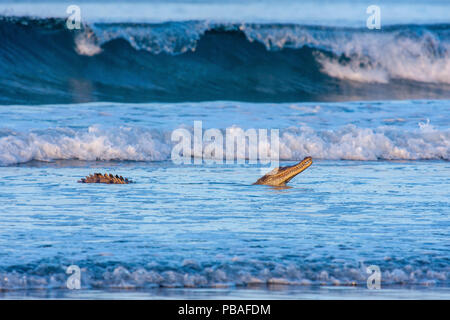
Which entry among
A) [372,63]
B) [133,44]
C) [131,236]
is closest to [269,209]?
[131,236]

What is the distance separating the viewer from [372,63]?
90.5 feet

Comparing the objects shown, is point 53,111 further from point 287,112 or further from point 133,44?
point 133,44

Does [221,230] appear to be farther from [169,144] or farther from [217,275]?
[169,144]

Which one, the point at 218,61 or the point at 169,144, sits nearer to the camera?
the point at 169,144

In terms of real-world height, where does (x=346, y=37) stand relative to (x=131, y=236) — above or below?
above

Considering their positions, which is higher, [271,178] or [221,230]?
[271,178]

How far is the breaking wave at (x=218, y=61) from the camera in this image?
77.6 ft

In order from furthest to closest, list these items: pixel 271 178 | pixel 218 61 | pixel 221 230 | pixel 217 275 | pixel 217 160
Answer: pixel 218 61
pixel 217 160
pixel 271 178
pixel 221 230
pixel 217 275

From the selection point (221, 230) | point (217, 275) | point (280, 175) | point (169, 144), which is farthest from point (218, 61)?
point (217, 275)

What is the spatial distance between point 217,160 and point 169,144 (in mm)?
1164

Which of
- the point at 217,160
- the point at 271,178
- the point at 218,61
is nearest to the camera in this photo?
the point at 271,178

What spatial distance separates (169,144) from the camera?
15.1m

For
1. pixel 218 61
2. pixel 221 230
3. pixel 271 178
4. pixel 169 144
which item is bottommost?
pixel 221 230
